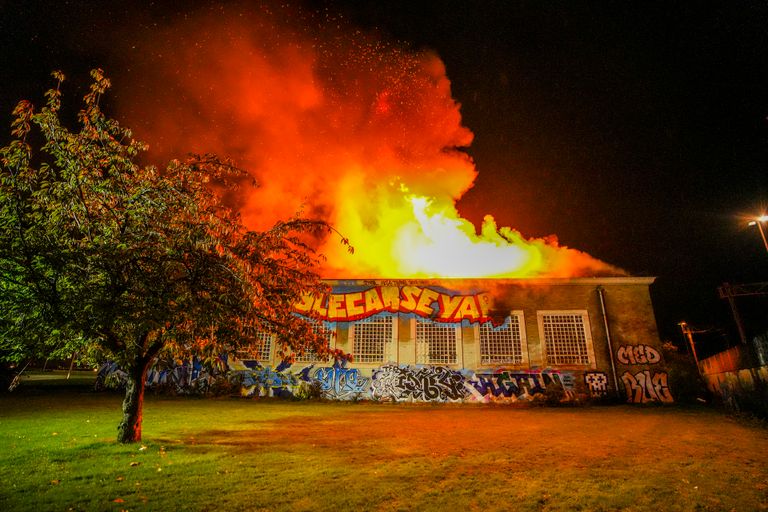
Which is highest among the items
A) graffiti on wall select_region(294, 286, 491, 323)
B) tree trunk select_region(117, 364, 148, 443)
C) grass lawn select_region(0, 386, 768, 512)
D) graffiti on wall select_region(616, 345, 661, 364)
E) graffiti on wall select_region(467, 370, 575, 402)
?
graffiti on wall select_region(294, 286, 491, 323)

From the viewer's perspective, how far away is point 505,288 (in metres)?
22.7

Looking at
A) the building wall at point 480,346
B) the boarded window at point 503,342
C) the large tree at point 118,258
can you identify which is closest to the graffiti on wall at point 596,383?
the building wall at point 480,346

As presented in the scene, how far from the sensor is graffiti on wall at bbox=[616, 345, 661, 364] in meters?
20.8

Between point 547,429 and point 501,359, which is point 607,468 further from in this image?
point 501,359

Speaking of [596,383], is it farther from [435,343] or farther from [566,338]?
[435,343]

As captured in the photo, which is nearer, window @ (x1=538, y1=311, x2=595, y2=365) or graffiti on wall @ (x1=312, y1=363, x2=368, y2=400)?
window @ (x1=538, y1=311, x2=595, y2=365)

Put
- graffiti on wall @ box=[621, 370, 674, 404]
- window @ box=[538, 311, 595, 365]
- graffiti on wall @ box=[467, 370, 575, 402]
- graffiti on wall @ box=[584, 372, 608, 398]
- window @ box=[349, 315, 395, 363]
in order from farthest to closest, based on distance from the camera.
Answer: window @ box=[349, 315, 395, 363] < window @ box=[538, 311, 595, 365] < graffiti on wall @ box=[467, 370, 575, 402] < graffiti on wall @ box=[584, 372, 608, 398] < graffiti on wall @ box=[621, 370, 674, 404]

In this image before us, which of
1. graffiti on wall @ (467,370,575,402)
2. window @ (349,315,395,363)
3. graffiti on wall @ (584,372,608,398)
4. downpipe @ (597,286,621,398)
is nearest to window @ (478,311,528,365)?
graffiti on wall @ (467,370,575,402)

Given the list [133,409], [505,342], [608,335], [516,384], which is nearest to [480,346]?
[505,342]

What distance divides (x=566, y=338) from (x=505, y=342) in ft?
11.0

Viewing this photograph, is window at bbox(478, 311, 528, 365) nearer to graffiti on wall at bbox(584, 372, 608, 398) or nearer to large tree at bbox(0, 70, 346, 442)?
graffiti on wall at bbox(584, 372, 608, 398)

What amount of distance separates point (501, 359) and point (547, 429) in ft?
32.9

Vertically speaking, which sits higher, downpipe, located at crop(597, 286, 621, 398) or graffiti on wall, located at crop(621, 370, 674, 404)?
downpipe, located at crop(597, 286, 621, 398)

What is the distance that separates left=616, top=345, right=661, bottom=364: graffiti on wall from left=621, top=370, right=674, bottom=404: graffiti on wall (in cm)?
59
